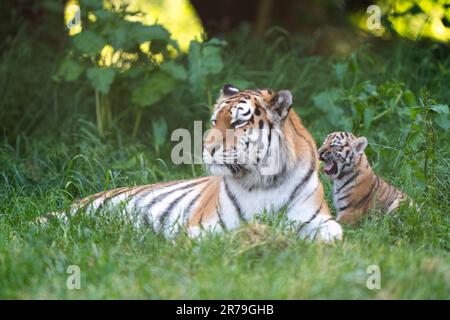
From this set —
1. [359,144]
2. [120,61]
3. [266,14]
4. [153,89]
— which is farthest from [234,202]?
[266,14]

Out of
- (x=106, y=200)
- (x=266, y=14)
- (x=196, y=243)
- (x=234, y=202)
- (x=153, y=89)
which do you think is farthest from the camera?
(x=266, y=14)

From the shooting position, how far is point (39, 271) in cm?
452

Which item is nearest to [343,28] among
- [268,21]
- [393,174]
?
[268,21]

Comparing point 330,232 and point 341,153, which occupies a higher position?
point 341,153

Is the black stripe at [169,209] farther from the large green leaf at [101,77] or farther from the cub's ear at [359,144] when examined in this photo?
the large green leaf at [101,77]

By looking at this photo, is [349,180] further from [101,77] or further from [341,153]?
[101,77]

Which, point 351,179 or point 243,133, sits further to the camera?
point 351,179

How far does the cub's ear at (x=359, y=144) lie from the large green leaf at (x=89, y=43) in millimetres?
2832

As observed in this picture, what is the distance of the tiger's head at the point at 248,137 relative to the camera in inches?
203

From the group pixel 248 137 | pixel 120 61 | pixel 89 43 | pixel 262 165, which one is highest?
pixel 89 43

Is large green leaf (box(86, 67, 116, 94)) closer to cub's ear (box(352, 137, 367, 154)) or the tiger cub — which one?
the tiger cub

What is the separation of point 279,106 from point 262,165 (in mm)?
371

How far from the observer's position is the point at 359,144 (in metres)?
6.06
